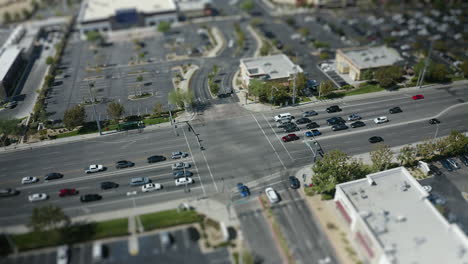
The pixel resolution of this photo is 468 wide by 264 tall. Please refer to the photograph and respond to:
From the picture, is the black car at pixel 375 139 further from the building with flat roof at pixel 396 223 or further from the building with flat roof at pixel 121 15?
the building with flat roof at pixel 121 15

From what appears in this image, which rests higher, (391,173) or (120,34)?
(120,34)

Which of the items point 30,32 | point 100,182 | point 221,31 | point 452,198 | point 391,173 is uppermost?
point 30,32

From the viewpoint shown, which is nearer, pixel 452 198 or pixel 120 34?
pixel 452 198

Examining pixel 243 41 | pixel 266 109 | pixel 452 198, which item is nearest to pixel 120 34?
pixel 243 41

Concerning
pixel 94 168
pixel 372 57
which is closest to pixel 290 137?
pixel 94 168

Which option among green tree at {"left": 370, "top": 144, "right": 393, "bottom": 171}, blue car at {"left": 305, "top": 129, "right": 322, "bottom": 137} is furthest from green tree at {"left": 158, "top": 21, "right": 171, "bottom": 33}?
green tree at {"left": 370, "top": 144, "right": 393, "bottom": 171}

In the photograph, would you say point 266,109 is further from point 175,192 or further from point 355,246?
point 355,246

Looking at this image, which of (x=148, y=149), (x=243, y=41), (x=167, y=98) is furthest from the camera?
(x=243, y=41)

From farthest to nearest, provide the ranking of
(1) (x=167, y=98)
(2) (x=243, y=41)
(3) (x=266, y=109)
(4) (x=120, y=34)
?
(4) (x=120, y=34), (2) (x=243, y=41), (1) (x=167, y=98), (3) (x=266, y=109)

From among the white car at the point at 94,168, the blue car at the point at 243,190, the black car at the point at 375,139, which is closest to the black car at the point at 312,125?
the black car at the point at 375,139

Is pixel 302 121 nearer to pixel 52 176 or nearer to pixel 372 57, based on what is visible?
pixel 372 57
